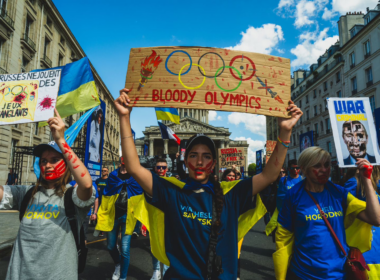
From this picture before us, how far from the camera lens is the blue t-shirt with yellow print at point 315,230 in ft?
6.51

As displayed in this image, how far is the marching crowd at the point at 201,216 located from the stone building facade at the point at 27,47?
1107 centimetres

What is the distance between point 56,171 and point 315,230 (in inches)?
78.1

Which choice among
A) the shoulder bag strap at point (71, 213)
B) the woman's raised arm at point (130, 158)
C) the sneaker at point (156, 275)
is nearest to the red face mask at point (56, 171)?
the shoulder bag strap at point (71, 213)

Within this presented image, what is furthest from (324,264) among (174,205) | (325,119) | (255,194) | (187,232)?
(325,119)

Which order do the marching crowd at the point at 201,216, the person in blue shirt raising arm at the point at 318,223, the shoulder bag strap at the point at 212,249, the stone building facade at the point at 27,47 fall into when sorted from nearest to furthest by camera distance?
the shoulder bag strap at the point at 212,249 → the marching crowd at the point at 201,216 → the person in blue shirt raising arm at the point at 318,223 → the stone building facade at the point at 27,47

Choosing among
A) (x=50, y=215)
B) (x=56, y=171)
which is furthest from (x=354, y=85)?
(x=50, y=215)

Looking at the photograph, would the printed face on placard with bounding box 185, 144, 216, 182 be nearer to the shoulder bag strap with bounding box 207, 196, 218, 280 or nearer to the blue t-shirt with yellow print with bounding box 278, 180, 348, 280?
the shoulder bag strap with bounding box 207, 196, 218, 280

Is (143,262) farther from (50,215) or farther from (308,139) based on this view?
(308,139)

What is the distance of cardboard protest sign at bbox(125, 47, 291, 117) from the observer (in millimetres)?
2170

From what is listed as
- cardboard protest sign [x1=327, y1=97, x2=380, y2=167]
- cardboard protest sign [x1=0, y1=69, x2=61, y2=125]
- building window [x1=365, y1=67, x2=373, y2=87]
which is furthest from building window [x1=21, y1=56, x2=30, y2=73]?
building window [x1=365, y1=67, x2=373, y2=87]

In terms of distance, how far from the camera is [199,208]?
5.96 feet

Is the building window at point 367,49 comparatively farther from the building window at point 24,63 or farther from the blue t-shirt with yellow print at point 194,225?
the blue t-shirt with yellow print at point 194,225

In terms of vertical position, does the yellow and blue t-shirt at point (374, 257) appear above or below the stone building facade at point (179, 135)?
below

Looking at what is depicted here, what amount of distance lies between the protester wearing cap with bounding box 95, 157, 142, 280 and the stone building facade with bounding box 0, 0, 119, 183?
8.43m
